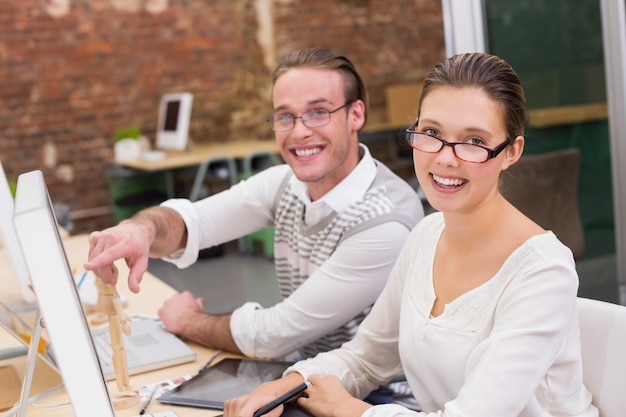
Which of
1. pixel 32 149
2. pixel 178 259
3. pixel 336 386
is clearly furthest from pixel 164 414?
pixel 32 149

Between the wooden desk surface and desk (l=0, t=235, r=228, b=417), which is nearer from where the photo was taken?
desk (l=0, t=235, r=228, b=417)

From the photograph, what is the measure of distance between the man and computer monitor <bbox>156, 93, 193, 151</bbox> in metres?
4.62

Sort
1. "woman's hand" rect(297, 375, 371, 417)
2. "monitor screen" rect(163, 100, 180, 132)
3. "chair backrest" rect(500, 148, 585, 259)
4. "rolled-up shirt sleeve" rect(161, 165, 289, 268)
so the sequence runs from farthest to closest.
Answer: "monitor screen" rect(163, 100, 180, 132) → "chair backrest" rect(500, 148, 585, 259) → "rolled-up shirt sleeve" rect(161, 165, 289, 268) → "woman's hand" rect(297, 375, 371, 417)

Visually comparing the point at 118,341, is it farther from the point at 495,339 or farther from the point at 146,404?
the point at 495,339

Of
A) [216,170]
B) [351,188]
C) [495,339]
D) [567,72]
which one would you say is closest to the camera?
[495,339]

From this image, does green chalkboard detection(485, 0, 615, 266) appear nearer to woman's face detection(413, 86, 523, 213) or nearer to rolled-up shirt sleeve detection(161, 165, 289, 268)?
rolled-up shirt sleeve detection(161, 165, 289, 268)

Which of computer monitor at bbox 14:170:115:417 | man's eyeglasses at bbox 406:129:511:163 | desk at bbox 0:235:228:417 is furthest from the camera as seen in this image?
desk at bbox 0:235:228:417

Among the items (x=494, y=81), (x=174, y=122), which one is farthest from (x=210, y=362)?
(x=174, y=122)

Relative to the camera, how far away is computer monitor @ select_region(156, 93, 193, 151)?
6820mm

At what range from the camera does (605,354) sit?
143 cm

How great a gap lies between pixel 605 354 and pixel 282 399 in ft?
1.94

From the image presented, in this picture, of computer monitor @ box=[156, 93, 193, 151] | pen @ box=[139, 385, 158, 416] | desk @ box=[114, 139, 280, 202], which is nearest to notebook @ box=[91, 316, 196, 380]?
pen @ box=[139, 385, 158, 416]

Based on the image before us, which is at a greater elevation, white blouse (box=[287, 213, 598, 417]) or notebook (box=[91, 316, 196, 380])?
white blouse (box=[287, 213, 598, 417])

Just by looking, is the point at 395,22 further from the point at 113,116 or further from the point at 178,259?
the point at 178,259
